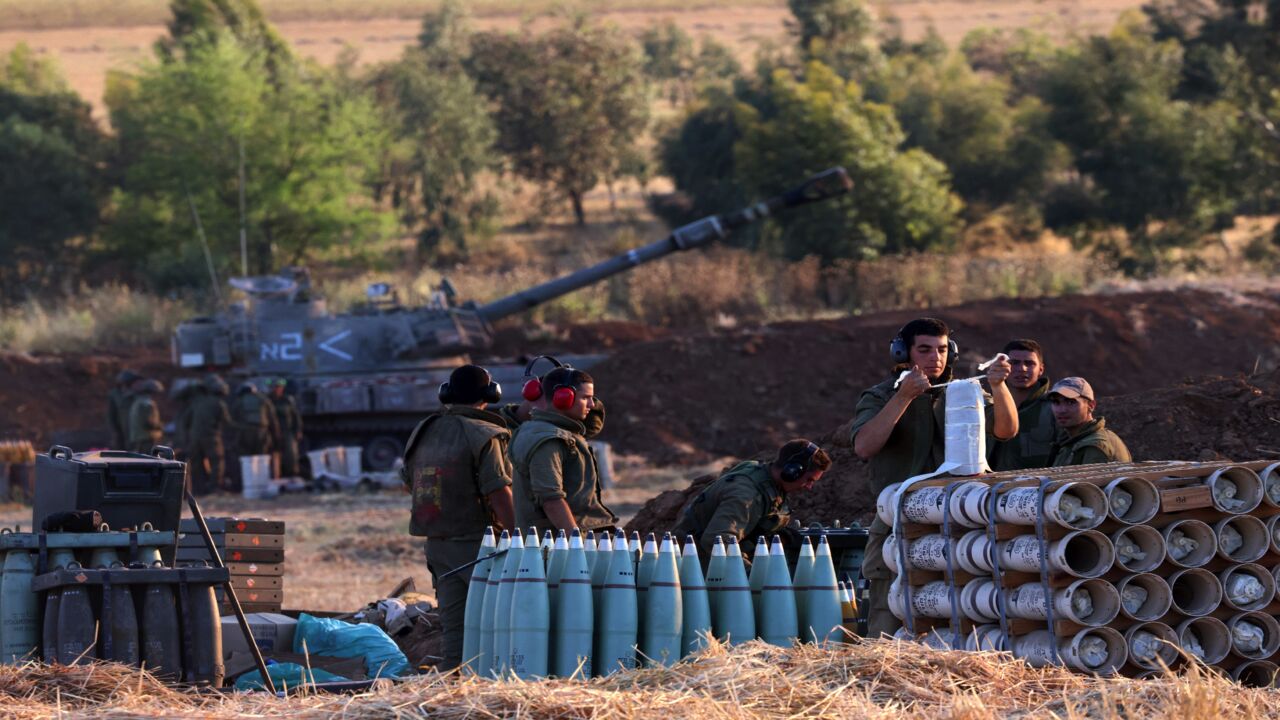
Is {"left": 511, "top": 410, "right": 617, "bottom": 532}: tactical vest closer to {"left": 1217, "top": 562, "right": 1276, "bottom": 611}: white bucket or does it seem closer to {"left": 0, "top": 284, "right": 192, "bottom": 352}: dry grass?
{"left": 1217, "top": 562, "right": 1276, "bottom": 611}: white bucket

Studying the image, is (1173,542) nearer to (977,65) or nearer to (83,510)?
(83,510)

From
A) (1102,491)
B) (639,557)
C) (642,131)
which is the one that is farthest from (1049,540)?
(642,131)

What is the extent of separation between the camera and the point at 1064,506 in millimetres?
6195

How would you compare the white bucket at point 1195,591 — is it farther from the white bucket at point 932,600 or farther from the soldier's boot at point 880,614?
the soldier's boot at point 880,614

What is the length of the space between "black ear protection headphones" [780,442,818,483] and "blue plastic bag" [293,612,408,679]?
2.57 meters

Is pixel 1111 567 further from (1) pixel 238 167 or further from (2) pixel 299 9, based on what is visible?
(2) pixel 299 9

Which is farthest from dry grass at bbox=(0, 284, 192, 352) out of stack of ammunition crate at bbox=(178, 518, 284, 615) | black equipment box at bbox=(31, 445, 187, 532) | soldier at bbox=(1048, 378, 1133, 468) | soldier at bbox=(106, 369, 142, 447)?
soldier at bbox=(1048, 378, 1133, 468)

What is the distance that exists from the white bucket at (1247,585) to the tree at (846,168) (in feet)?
106

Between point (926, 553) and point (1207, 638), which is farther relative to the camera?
point (926, 553)

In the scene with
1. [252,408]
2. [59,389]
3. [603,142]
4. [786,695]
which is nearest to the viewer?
[786,695]

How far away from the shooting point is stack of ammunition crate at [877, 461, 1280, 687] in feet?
20.4

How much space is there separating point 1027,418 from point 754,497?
171cm

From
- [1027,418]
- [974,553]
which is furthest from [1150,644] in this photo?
[1027,418]

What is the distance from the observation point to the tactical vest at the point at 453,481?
28.2 feet
